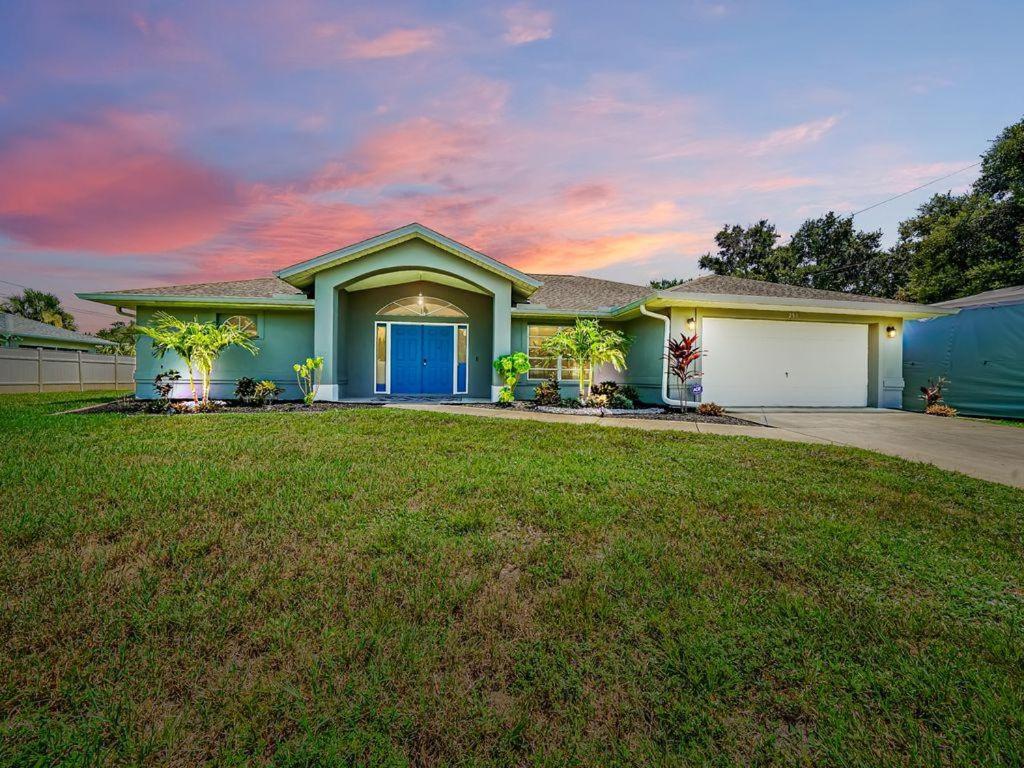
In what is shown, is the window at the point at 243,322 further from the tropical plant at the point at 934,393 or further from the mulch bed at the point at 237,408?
the tropical plant at the point at 934,393

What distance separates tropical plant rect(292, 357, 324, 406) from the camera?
32.4 feet

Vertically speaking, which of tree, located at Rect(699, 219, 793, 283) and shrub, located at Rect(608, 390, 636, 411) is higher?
tree, located at Rect(699, 219, 793, 283)

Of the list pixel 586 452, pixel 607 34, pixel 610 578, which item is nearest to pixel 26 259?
pixel 607 34

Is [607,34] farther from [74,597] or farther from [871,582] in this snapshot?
[74,597]

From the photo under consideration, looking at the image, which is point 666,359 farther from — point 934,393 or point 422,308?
point 934,393

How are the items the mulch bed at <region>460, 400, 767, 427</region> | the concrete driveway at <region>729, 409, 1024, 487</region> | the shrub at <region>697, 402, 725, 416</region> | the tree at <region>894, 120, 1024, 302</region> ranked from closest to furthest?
the concrete driveway at <region>729, 409, 1024, 487</region>, the mulch bed at <region>460, 400, 767, 427</region>, the shrub at <region>697, 402, 725, 416</region>, the tree at <region>894, 120, 1024, 302</region>

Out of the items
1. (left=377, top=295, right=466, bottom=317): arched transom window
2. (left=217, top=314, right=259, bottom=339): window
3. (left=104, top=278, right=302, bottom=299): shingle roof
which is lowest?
(left=217, top=314, right=259, bottom=339): window

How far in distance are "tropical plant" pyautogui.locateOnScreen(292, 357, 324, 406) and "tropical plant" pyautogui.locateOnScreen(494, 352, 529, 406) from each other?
13.3 ft

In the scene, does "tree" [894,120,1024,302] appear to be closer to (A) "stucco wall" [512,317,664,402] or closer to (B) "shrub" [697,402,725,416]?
(A) "stucco wall" [512,317,664,402]

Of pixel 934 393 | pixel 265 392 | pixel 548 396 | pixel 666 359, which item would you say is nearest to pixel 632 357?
pixel 666 359

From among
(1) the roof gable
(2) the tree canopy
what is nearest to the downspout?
(1) the roof gable

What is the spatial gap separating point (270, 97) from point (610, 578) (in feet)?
38.4

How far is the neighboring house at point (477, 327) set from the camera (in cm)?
1041

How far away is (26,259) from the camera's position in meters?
19.9
